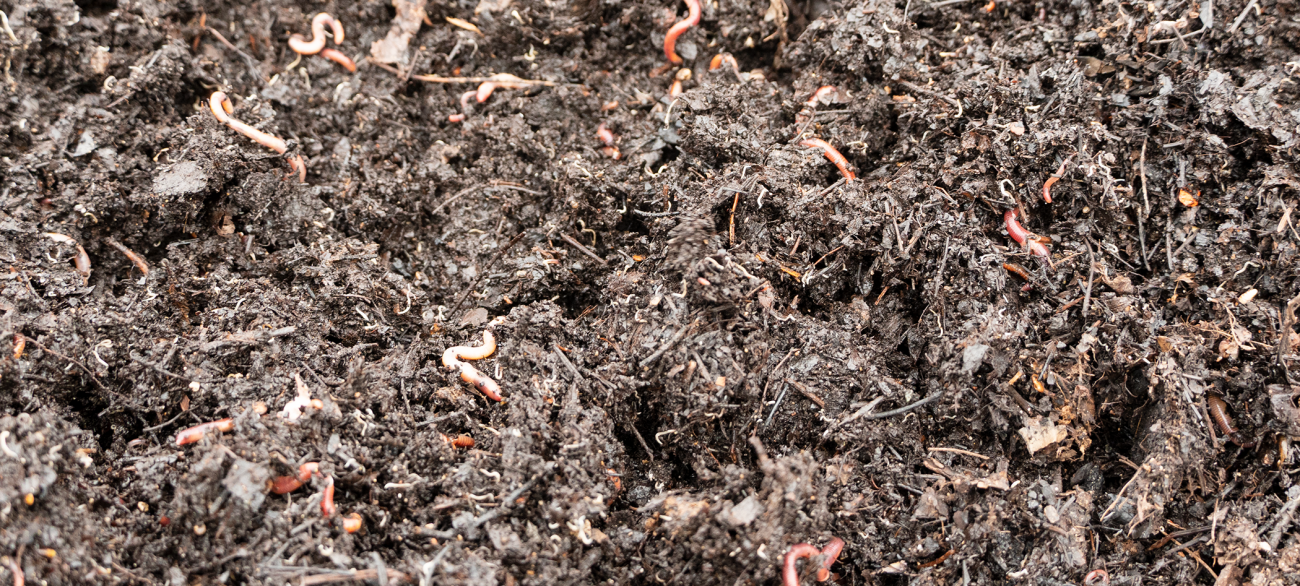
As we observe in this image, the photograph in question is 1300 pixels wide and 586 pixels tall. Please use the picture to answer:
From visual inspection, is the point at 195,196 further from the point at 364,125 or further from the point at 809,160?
the point at 809,160

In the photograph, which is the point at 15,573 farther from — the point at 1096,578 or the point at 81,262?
the point at 1096,578

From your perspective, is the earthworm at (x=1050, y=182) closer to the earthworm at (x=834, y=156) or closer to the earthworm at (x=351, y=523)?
the earthworm at (x=834, y=156)

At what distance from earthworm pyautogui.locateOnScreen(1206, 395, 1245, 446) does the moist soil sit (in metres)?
0.02

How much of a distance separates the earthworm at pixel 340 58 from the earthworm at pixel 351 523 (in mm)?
2517

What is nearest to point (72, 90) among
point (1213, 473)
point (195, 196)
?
point (195, 196)

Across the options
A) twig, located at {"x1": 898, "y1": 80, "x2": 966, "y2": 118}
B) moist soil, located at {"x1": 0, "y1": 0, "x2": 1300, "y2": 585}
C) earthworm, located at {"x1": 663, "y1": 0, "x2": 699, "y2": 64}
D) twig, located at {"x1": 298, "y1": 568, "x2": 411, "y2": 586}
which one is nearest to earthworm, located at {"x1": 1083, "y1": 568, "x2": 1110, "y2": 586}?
moist soil, located at {"x1": 0, "y1": 0, "x2": 1300, "y2": 585}

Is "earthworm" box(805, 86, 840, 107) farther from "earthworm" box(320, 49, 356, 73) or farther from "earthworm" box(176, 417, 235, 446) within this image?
"earthworm" box(176, 417, 235, 446)

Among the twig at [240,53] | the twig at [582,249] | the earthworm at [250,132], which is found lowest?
the twig at [582,249]

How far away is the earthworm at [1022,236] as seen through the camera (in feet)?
10.5

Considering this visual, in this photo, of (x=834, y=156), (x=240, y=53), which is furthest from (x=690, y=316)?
(x=240, y=53)

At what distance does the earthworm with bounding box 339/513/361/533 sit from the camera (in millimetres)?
2614

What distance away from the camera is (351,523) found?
2623 mm

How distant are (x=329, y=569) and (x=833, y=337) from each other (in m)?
2.10

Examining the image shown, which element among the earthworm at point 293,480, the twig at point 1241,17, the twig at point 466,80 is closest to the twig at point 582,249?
the twig at point 466,80
